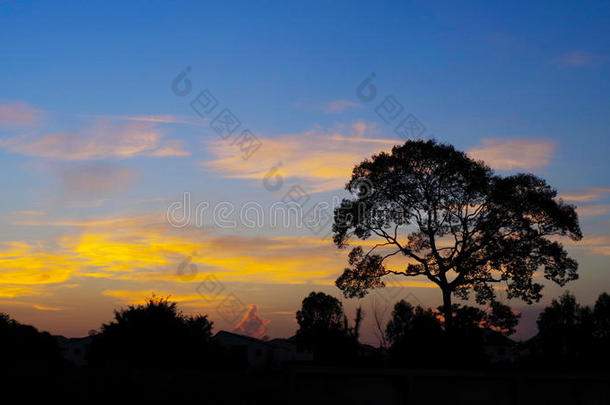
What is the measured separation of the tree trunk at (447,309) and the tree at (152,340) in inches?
593

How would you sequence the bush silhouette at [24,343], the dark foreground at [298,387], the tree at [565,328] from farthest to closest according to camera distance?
1. the tree at [565,328]
2. the bush silhouette at [24,343]
3. the dark foreground at [298,387]

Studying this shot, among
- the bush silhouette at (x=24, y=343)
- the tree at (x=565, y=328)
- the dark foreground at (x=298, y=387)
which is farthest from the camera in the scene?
the tree at (x=565, y=328)

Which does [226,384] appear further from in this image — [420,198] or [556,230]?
[556,230]

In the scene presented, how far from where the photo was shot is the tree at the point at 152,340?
119 ft

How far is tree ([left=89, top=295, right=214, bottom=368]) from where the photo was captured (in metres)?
36.3

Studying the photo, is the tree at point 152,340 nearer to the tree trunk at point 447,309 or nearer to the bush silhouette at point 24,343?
the bush silhouette at point 24,343

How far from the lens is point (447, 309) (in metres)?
38.3

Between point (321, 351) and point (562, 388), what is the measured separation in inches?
2417

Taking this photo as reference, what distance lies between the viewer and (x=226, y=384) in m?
14.7

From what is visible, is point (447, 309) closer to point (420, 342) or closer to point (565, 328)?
point (420, 342)

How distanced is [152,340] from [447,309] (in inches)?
743

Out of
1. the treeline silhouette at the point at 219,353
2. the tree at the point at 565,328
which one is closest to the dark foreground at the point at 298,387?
the treeline silhouette at the point at 219,353

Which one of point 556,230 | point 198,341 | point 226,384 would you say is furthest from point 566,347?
point 226,384

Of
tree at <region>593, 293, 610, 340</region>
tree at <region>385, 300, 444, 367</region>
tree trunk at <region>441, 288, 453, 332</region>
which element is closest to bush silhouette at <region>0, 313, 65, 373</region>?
tree at <region>385, 300, 444, 367</region>
